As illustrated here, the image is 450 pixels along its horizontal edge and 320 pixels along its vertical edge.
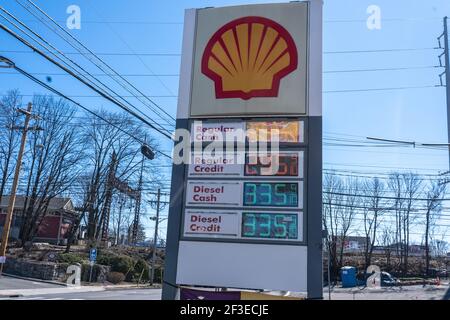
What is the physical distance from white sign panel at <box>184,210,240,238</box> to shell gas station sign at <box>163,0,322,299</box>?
0.05ft

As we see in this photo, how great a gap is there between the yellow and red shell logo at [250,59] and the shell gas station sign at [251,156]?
0.02 m

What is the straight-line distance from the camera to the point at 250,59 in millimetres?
7660

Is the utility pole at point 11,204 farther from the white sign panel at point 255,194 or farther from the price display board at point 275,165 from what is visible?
the price display board at point 275,165

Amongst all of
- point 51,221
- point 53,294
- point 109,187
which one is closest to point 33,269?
point 53,294

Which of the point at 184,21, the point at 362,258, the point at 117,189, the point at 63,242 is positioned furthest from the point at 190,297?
the point at 362,258

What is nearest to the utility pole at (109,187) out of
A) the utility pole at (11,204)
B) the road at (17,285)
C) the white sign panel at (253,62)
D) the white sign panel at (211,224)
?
the road at (17,285)

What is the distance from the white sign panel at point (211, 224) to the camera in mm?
7058

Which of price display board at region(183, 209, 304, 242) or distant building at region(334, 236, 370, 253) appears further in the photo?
distant building at region(334, 236, 370, 253)

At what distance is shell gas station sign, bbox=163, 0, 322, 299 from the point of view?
6.91 meters

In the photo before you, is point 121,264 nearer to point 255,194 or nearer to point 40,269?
point 40,269

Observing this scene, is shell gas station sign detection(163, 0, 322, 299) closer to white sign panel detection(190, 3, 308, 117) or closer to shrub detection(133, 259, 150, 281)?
white sign panel detection(190, 3, 308, 117)

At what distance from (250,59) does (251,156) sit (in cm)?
165

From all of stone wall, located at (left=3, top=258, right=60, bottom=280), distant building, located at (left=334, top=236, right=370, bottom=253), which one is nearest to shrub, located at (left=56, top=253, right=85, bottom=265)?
stone wall, located at (left=3, top=258, right=60, bottom=280)
